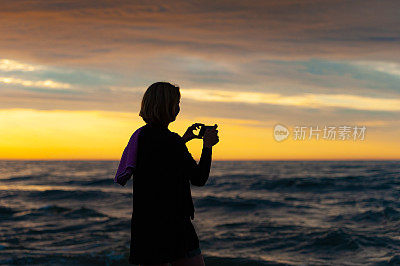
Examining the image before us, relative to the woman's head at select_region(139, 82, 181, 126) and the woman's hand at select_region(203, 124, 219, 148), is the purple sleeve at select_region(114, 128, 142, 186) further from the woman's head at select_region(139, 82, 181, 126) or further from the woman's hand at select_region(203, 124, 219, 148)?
the woman's hand at select_region(203, 124, 219, 148)

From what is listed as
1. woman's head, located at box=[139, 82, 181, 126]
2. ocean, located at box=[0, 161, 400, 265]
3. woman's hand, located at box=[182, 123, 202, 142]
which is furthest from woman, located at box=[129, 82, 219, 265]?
ocean, located at box=[0, 161, 400, 265]

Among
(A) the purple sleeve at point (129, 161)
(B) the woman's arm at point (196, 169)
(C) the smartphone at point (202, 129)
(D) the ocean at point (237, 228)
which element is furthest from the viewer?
(D) the ocean at point (237, 228)

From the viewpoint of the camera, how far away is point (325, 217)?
15992 millimetres

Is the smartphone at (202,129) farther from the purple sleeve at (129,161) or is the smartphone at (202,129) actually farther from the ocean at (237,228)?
the ocean at (237,228)

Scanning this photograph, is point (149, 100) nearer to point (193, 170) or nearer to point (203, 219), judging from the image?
point (193, 170)

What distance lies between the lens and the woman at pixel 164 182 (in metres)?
2.52

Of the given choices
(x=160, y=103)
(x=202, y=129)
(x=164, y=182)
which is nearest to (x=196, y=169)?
(x=164, y=182)

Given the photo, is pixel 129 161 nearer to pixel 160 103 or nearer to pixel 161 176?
pixel 161 176

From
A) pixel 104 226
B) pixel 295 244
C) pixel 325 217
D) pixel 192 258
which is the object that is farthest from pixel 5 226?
pixel 192 258

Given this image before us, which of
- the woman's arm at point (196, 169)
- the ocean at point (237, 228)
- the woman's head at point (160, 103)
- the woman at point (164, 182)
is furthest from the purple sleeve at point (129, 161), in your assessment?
the ocean at point (237, 228)

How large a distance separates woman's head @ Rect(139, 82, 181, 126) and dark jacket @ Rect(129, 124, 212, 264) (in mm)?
65

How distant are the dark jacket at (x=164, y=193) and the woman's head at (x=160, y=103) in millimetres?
65

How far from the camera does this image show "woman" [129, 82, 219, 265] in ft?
8.27

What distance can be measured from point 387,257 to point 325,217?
244 inches
